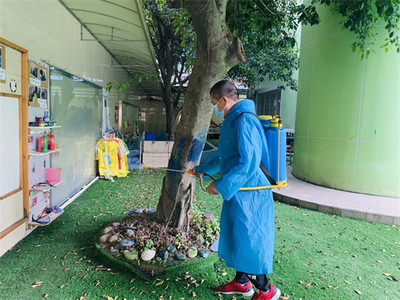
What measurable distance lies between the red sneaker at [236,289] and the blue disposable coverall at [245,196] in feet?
1.17

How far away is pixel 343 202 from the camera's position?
5.35 meters

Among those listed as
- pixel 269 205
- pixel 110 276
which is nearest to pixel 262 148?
pixel 269 205

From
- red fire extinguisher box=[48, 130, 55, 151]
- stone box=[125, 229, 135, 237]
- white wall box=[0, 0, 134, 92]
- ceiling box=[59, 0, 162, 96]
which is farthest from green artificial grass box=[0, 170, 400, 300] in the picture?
ceiling box=[59, 0, 162, 96]

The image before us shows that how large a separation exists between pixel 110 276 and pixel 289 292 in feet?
5.58

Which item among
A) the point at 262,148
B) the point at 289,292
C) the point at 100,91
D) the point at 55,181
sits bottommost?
the point at 289,292

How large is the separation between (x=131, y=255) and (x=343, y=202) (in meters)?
4.14

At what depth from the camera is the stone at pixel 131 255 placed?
2.90 metres

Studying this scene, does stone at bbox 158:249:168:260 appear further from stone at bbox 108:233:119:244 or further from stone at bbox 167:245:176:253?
stone at bbox 108:233:119:244

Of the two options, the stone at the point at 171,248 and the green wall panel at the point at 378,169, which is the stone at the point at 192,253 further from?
the green wall panel at the point at 378,169

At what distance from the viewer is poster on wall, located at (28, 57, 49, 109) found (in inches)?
138

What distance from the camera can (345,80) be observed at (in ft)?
20.2

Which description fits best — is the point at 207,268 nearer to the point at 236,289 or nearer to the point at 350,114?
the point at 236,289

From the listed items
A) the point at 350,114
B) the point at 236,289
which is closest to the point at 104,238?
the point at 236,289

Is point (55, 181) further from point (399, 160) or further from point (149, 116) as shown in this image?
point (149, 116)
